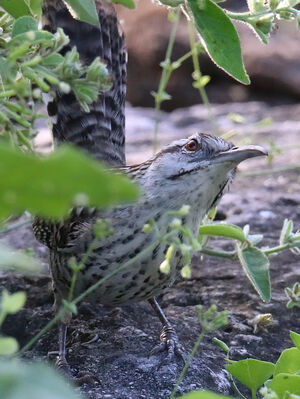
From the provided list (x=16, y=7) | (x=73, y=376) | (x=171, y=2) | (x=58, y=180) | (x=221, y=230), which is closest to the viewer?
(x=58, y=180)

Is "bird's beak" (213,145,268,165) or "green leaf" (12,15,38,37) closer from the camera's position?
"green leaf" (12,15,38,37)

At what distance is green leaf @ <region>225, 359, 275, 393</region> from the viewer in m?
2.37

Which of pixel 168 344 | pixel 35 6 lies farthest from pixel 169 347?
pixel 35 6

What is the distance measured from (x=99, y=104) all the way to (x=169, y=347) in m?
1.31

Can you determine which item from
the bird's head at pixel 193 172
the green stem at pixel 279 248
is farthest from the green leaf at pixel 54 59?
the green stem at pixel 279 248

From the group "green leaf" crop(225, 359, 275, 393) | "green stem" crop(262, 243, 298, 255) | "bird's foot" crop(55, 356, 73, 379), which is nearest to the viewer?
"green leaf" crop(225, 359, 275, 393)

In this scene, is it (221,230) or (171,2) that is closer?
(171,2)

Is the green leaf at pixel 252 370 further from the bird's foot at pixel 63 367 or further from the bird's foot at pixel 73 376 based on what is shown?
the bird's foot at pixel 63 367

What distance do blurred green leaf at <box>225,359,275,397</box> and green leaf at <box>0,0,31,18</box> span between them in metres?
1.23

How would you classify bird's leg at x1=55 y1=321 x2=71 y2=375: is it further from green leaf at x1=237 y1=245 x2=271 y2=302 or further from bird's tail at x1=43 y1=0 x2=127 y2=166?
bird's tail at x1=43 y1=0 x2=127 y2=166

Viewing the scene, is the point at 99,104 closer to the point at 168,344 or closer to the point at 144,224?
the point at 144,224

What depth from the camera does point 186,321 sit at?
3477 millimetres

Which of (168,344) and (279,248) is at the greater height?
(279,248)

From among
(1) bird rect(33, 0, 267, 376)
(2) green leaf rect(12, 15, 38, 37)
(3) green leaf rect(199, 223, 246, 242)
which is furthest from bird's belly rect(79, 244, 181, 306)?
(2) green leaf rect(12, 15, 38, 37)
